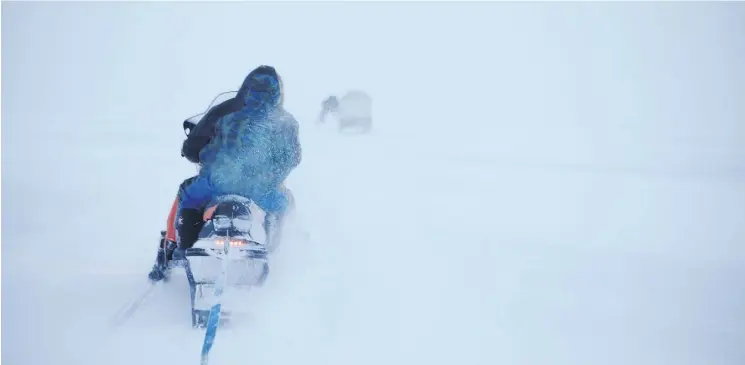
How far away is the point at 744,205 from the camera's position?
838 cm

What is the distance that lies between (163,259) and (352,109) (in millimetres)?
19236

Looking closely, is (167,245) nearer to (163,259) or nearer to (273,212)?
(163,259)

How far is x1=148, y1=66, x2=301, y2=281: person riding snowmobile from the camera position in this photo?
10.4 ft

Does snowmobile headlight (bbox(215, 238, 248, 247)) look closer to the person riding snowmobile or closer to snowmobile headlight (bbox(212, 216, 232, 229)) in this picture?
snowmobile headlight (bbox(212, 216, 232, 229))

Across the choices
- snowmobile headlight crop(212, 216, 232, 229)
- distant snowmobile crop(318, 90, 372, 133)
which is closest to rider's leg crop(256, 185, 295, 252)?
→ snowmobile headlight crop(212, 216, 232, 229)

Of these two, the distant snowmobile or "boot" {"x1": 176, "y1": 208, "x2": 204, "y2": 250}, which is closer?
"boot" {"x1": 176, "y1": 208, "x2": 204, "y2": 250}

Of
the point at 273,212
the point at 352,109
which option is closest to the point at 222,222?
the point at 273,212

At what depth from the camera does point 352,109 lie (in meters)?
22.5

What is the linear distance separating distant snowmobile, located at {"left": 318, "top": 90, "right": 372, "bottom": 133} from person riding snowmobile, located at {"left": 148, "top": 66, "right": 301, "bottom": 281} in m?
19.2

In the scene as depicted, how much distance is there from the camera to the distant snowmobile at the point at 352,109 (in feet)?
73.5

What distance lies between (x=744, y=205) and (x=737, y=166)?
7169 millimetres

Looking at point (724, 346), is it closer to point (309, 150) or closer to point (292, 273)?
point (292, 273)

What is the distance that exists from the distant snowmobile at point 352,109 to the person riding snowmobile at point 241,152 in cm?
1921

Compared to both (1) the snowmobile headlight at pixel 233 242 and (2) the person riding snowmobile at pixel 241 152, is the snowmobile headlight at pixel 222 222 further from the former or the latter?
(2) the person riding snowmobile at pixel 241 152
